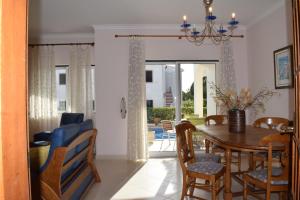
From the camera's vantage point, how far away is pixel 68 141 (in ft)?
8.48

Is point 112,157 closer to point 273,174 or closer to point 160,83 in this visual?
point 160,83

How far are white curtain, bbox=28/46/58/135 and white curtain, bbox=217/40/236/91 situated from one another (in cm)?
377

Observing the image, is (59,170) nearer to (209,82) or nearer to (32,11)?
(32,11)

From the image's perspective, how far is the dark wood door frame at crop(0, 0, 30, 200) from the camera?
71 centimetres

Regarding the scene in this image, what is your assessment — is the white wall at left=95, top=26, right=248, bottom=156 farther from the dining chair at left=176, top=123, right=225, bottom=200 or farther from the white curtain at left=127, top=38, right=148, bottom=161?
the dining chair at left=176, top=123, right=225, bottom=200

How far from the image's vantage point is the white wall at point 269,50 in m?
4.00

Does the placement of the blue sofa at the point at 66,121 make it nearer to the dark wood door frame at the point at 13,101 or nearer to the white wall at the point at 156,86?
the white wall at the point at 156,86

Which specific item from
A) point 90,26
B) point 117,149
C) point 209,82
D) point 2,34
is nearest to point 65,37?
point 90,26

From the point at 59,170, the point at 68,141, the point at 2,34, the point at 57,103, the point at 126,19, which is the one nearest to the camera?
the point at 2,34

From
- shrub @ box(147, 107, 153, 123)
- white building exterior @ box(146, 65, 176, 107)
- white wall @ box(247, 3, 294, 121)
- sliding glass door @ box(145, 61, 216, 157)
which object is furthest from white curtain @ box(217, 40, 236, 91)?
shrub @ box(147, 107, 153, 123)

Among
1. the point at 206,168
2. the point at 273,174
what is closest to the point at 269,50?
the point at 273,174

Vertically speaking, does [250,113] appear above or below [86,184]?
above

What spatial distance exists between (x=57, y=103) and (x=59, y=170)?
375cm

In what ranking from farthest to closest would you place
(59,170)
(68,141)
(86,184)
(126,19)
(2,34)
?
(126,19) → (86,184) → (68,141) → (59,170) → (2,34)
